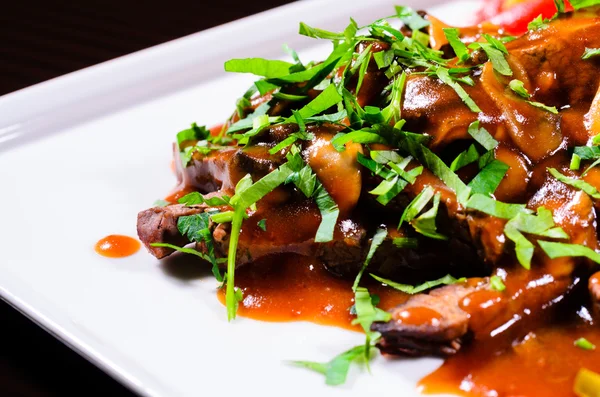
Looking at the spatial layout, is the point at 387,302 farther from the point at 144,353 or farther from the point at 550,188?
the point at 144,353

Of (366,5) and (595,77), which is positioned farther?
(366,5)

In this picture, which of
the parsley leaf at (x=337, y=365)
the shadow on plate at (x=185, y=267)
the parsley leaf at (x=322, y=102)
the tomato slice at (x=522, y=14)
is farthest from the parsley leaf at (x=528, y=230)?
the tomato slice at (x=522, y=14)

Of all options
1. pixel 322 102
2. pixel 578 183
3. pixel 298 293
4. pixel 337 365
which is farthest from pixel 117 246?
pixel 578 183

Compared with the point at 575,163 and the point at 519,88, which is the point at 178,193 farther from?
the point at 575,163

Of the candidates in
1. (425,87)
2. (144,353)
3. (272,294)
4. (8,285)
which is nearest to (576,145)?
(425,87)

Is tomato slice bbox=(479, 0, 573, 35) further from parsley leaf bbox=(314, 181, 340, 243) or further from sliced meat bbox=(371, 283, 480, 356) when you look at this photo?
sliced meat bbox=(371, 283, 480, 356)

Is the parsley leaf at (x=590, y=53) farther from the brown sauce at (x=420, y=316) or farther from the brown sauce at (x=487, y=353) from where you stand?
the brown sauce at (x=420, y=316)

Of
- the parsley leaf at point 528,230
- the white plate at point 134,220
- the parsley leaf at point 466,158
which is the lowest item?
the white plate at point 134,220
